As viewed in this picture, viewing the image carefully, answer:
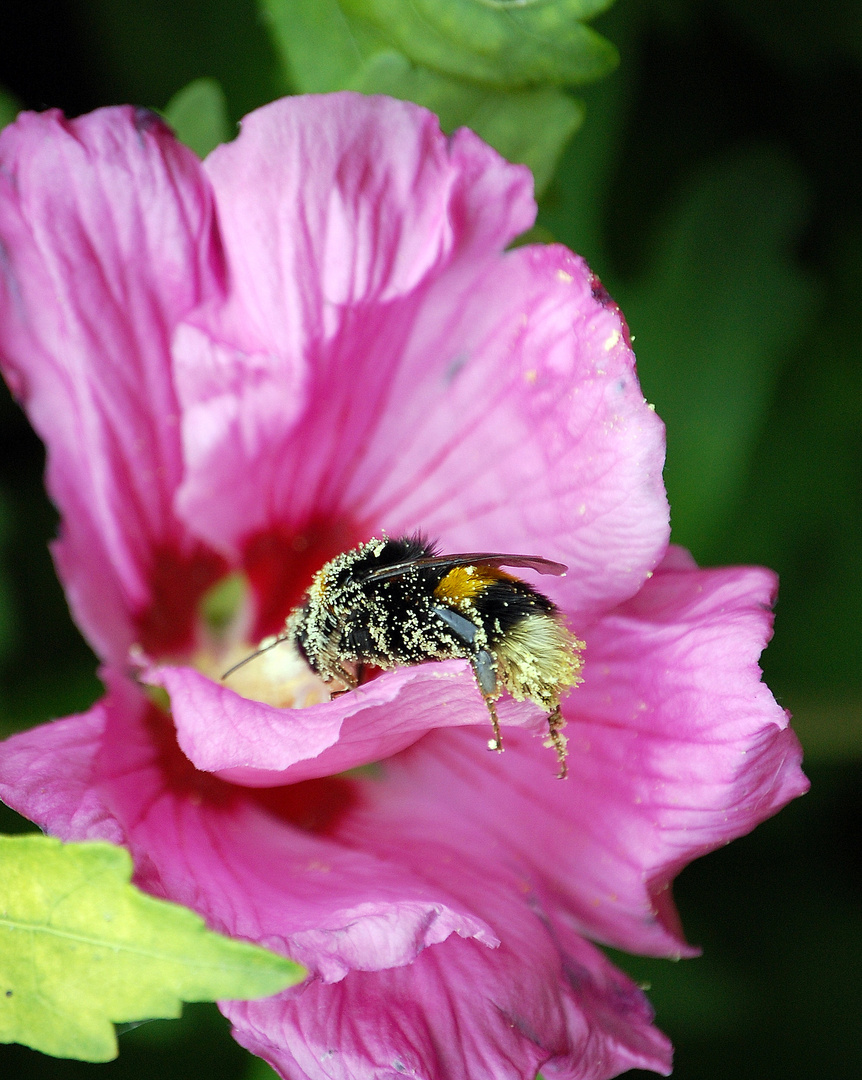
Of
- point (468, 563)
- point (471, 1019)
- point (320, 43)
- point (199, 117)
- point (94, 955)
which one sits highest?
point (320, 43)

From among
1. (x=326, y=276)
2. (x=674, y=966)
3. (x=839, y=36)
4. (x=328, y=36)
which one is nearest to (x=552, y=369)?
(x=326, y=276)

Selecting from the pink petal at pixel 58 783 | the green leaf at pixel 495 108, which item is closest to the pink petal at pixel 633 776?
the pink petal at pixel 58 783

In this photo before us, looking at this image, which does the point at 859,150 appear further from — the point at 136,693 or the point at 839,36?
the point at 136,693

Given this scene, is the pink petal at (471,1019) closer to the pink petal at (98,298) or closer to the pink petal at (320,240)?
the pink petal at (98,298)

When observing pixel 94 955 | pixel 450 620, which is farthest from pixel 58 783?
pixel 450 620

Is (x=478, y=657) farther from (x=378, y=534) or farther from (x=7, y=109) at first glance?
(x=7, y=109)

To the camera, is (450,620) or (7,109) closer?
(450,620)
